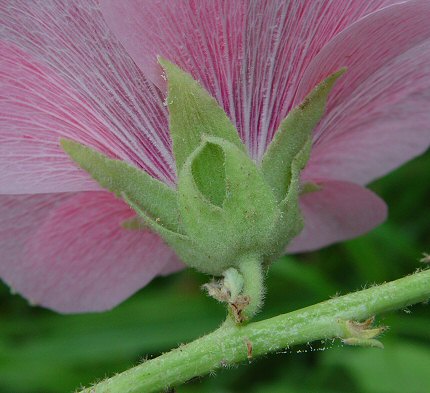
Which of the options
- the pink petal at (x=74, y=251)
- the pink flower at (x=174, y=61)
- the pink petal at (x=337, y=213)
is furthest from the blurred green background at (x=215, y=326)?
the pink flower at (x=174, y=61)

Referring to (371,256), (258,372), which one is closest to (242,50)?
(371,256)

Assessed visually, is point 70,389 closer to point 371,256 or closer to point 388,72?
point 371,256

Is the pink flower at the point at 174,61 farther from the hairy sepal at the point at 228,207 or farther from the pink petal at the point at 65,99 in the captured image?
the hairy sepal at the point at 228,207

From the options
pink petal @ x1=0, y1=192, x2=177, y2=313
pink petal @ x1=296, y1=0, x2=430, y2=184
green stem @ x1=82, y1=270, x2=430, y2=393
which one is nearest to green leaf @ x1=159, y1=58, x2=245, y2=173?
pink petal @ x1=296, y1=0, x2=430, y2=184

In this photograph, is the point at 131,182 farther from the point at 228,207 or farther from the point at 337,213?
the point at 337,213

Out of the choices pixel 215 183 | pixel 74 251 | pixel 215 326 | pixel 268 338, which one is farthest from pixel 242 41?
pixel 215 326
